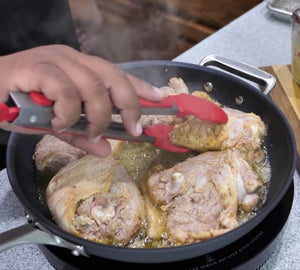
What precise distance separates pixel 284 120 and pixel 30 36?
92cm

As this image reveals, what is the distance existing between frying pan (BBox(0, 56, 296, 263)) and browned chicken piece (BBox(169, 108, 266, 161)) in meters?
0.05

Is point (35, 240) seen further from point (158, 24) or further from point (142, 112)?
point (158, 24)

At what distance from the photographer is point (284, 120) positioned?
96 centimetres

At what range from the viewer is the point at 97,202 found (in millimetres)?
848

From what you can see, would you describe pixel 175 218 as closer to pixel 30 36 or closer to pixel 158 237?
pixel 158 237

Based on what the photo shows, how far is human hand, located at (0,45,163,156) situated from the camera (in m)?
0.71

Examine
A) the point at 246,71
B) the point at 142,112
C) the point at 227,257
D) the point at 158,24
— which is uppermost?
the point at 142,112

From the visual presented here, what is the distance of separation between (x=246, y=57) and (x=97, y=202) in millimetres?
901

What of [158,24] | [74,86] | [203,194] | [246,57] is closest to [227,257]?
[203,194]

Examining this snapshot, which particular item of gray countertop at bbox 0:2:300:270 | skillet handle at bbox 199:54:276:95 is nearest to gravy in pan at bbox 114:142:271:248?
gray countertop at bbox 0:2:300:270

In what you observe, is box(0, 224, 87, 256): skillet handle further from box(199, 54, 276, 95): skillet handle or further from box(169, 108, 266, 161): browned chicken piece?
box(199, 54, 276, 95): skillet handle

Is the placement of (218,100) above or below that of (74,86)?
below

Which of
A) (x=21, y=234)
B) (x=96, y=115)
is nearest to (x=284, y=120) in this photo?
(x=96, y=115)

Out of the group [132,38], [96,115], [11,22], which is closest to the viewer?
[96,115]
